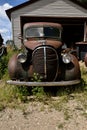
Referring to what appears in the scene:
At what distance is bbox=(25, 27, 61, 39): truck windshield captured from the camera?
27.9ft

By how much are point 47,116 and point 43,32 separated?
3624 mm

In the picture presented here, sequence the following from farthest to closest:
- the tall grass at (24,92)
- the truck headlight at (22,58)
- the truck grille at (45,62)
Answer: the truck headlight at (22,58)
the truck grille at (45,62)
the tall grass at (24,92)

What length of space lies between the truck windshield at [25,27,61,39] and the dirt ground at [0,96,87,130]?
8.41 feet

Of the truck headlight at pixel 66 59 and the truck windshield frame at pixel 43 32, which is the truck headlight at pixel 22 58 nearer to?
the truck headlight at pixel 66 59

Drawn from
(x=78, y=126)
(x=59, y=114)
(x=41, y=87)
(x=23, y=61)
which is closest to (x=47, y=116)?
(x=59, y=114)

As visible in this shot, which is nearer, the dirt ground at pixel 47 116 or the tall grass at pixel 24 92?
the dirt ground at pixel 47 116

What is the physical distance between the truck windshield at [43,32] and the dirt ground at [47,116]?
2.56 meters

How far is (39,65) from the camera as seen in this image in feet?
23.4

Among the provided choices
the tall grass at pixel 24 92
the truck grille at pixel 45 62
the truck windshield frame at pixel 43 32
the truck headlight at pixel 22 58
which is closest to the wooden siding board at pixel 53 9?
the truck windshield frame at pixel 43 32

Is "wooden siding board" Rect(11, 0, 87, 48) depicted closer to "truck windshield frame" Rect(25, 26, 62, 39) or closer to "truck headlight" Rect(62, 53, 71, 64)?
"truck windshield frame" Rect(25, 26, 62, 39)

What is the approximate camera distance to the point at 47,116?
5.58 meters

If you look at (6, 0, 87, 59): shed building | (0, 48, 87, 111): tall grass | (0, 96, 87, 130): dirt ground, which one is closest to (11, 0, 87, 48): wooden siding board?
(6, 0, 87, 59): shed building

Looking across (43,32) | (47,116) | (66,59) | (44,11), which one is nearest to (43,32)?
(43,32)

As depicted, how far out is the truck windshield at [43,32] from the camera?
8508 millimetres
